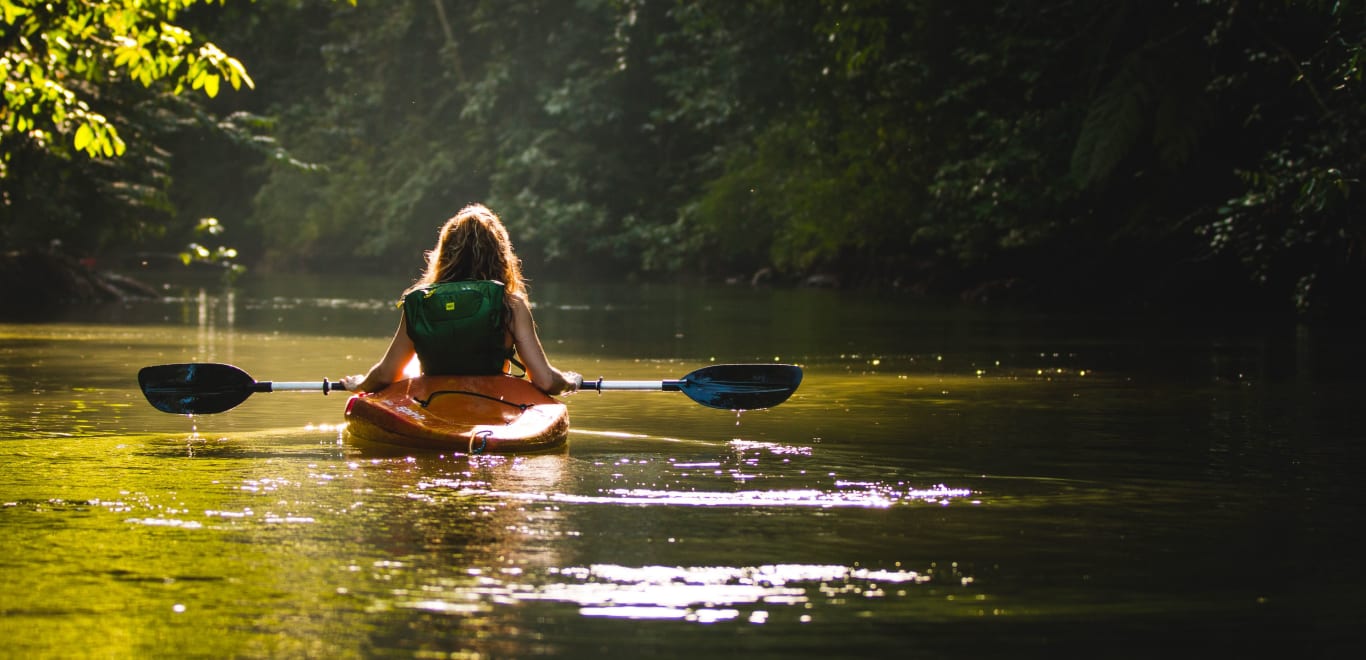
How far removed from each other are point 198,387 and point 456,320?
167 cm

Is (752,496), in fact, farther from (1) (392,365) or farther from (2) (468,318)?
(1) (392,365)

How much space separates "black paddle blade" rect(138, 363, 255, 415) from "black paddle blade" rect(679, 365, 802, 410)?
7.81ft

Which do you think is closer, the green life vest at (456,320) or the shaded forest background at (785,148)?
the green life vest at (456,320)

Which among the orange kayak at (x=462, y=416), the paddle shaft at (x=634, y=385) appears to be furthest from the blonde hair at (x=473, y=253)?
the paddle shaft at (x=634, y=385)

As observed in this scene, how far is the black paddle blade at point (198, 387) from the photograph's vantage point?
998cm

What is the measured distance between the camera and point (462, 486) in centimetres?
765

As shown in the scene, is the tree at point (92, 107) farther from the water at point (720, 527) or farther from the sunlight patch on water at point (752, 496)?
the sunlight patch on water at point (752, 496)

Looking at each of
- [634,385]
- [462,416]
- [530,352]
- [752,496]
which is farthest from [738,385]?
[752,496]

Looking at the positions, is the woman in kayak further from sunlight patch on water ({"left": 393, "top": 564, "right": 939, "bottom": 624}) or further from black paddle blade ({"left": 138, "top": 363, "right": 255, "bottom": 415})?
sunlight patch on water ({"left": 393, "top": 564, "right": 939, "bottom": 624})

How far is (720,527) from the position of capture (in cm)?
662

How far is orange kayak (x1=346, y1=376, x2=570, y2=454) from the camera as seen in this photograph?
28.9ft

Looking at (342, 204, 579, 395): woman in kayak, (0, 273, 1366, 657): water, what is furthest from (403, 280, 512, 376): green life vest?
(0, 273, 1366, 657): water

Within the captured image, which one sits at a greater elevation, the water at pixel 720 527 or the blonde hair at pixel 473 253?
the blonde hair at pixel 473 253

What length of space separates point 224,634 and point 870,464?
13.8 feet
